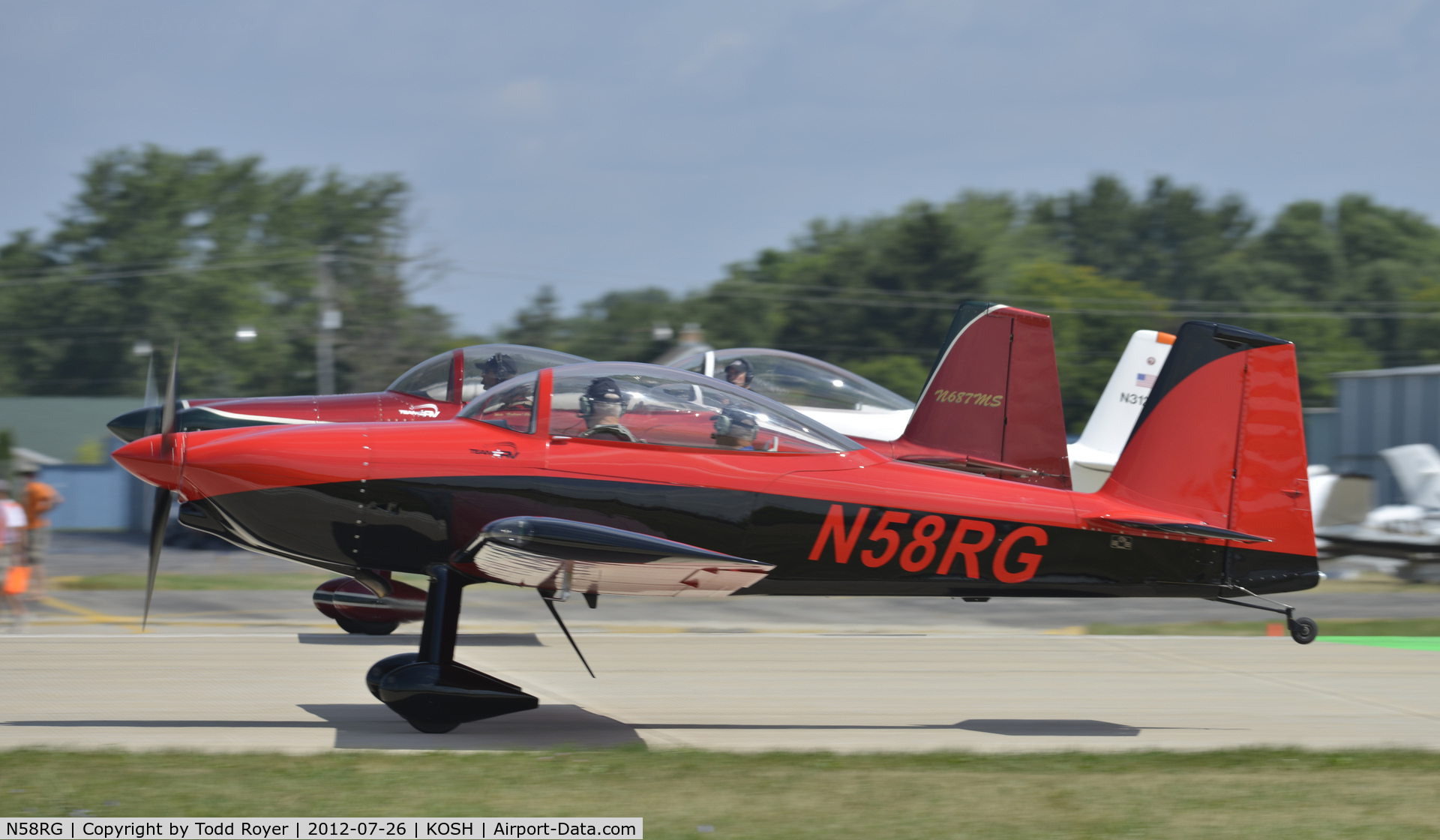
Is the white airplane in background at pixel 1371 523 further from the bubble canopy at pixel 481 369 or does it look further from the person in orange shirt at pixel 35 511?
the person in orange shirt at pixel 35 511

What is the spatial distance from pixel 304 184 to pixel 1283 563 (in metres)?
67.8

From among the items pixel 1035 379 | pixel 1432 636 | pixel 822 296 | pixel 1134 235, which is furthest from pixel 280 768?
pixel 1134 235

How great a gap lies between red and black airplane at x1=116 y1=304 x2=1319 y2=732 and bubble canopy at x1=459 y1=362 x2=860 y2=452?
1 cm

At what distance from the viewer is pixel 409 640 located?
471 inches

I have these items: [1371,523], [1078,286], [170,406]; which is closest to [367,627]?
[170,406]

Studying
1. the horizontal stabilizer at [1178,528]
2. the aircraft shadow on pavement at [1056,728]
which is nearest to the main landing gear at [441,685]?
the aircraft shadow on pavement at [1056,728]

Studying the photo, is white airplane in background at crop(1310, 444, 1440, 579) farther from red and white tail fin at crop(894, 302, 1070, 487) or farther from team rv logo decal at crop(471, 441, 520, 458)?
team rv logo decal at crop(471, 441, 520, 458)

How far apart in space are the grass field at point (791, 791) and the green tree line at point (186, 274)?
3917 cm

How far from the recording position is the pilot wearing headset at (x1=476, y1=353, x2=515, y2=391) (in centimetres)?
1088

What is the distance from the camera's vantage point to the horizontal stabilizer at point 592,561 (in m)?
6.90

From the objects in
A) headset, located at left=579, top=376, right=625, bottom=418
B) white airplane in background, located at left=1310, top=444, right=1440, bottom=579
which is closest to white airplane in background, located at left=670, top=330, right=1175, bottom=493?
headset, located at left=579, top=376, right=625, bottom=418

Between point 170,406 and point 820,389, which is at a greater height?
point 820,389

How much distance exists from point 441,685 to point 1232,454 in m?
5.15
